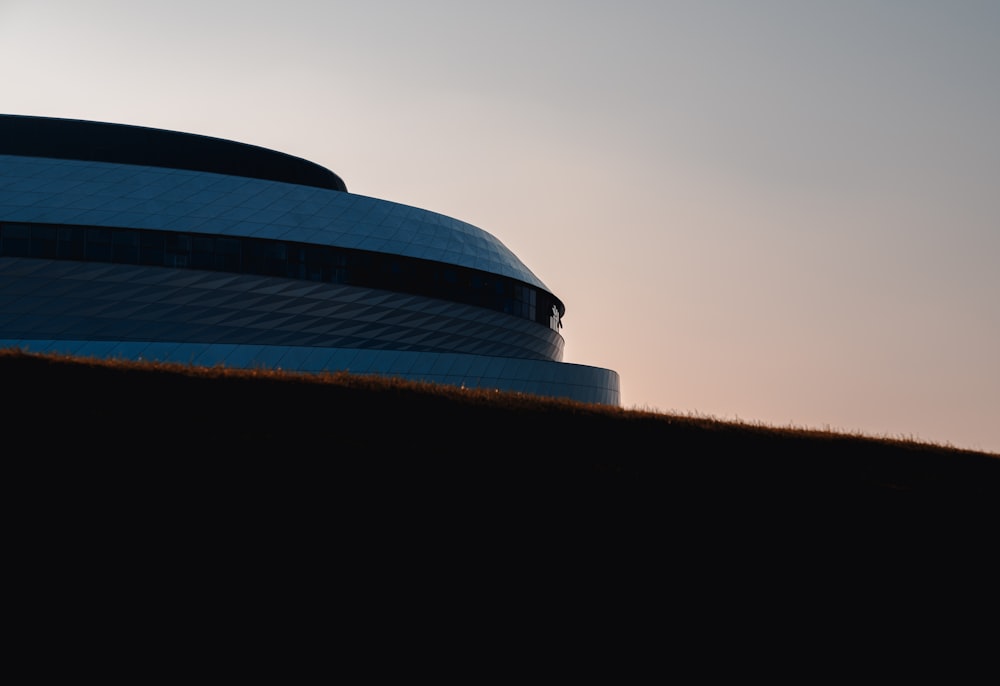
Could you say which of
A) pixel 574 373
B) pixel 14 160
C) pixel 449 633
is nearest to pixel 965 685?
pixel 449 633

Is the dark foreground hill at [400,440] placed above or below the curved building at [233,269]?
below

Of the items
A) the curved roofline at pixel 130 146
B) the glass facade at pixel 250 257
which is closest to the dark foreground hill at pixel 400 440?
the glass facade at pixel 250 257

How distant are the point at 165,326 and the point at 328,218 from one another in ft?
31.7

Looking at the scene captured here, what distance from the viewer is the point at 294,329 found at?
47.5 m

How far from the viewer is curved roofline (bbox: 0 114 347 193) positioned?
168 ft

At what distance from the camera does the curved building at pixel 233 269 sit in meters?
43.2

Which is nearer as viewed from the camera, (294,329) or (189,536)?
(189,536)

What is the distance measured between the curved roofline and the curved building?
0.07 m

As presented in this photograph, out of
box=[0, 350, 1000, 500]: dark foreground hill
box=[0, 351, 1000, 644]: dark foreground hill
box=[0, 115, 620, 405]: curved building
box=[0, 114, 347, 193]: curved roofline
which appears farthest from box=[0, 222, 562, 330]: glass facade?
box=[0, 351, 1000, 644]: dark foreground hill

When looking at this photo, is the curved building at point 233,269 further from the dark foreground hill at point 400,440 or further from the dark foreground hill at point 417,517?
the dark foreground hill at point 417,517

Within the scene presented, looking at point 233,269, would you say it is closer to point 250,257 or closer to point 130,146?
point 250,257

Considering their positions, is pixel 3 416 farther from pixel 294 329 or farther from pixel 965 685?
pixel 294 329

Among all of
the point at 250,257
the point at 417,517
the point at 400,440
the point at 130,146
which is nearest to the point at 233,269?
the point at 250,257

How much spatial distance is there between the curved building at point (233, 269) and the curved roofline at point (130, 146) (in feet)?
0.23
